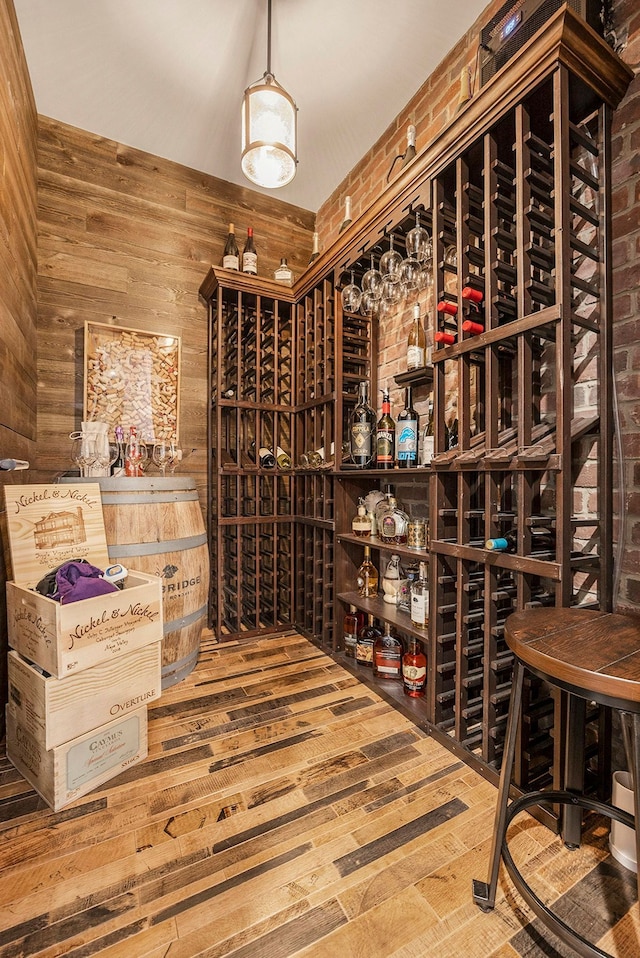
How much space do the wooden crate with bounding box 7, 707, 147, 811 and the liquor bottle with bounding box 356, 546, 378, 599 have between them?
1.13 m

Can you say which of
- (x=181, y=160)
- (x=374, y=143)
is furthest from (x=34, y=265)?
(x=374, y=143)

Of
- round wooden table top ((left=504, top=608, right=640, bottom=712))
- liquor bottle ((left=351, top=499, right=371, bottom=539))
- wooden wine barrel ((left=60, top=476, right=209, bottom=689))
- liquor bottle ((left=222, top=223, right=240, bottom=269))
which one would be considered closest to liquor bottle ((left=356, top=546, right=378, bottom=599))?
liquor bottle ((left=351, top=499, right=371, bottom=539))

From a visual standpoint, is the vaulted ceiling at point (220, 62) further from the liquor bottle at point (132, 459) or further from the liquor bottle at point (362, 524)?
the liquor bottle at point (362, 524)

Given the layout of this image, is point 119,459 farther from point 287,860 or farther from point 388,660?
point 287,860

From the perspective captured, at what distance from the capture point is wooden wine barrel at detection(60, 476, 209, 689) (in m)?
1.86

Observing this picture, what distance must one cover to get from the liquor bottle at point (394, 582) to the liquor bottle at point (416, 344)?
3.07 ft

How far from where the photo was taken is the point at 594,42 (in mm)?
1187

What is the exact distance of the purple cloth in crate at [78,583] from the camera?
1356mm

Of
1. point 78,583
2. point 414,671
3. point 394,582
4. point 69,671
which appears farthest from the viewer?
point 394,582

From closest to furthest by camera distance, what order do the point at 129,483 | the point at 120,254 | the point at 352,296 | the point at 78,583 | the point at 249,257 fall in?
the point at 78,583
the point at 129,483
the point at 352,296
the point at 120,254
the point at 249,257

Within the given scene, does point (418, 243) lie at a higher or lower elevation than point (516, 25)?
lower

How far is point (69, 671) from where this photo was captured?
4.18 feet

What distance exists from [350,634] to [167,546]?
1.00 meters

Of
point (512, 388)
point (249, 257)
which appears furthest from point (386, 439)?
point (249, 257)
